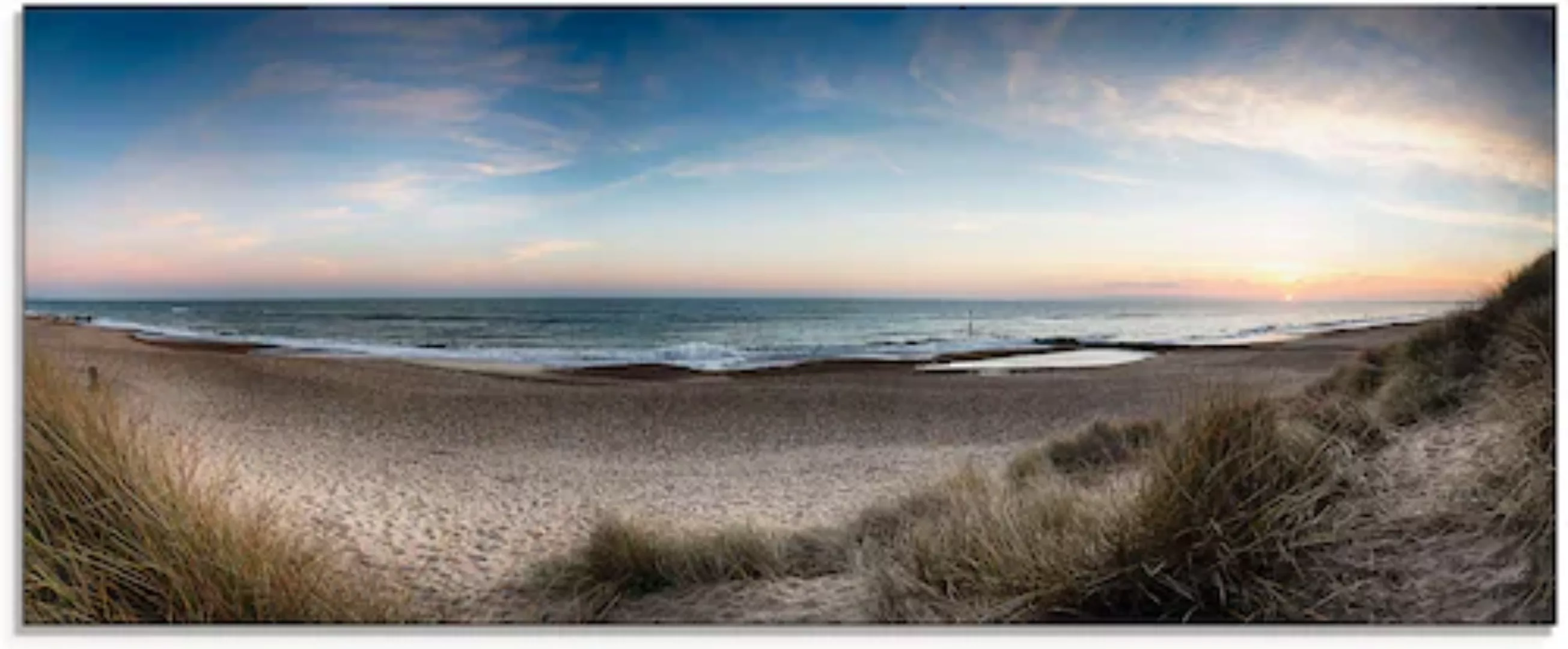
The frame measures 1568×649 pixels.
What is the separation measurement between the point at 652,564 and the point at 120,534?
4.20 feet

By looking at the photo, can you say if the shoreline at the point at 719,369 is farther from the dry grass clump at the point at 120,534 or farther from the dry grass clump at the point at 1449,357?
the dry grass clump at the point at 120,534

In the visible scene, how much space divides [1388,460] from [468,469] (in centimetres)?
415

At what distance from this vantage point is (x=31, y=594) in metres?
2.37

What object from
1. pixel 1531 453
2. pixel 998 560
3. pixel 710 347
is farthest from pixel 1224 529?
pixel 710 347

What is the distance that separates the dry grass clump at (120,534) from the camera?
228cm

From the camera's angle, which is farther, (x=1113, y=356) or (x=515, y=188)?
(x=1113, y=356)

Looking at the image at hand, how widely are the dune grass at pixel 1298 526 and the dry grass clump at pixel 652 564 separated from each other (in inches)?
0.7

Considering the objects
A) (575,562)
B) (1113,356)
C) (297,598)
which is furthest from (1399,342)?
(297,598)

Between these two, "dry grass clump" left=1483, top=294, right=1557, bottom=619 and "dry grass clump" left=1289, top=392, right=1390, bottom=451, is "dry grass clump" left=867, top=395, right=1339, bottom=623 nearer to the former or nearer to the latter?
"dry grass clump" left=1289, top=392, right=1390, bottom=451

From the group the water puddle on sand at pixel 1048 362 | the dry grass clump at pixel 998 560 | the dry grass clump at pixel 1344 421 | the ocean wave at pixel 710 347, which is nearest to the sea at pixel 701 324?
the ocean wave at pixel 710 347

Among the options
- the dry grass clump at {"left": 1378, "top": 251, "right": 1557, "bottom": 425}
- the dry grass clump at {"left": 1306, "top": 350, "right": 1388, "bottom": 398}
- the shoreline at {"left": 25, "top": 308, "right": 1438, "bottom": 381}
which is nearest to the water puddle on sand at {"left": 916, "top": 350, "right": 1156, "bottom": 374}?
the shoreline at {"left": 25, "top": 308, "right": 1438, "bottom": 381}

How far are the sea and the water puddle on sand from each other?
5.9 inches

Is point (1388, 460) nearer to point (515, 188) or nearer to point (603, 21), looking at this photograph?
point (603, 21)

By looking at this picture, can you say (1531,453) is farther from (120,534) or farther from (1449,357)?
(120,534)
